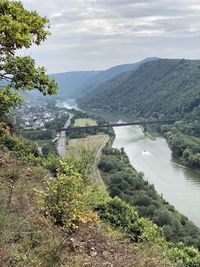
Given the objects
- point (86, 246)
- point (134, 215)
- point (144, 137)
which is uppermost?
point (86, 246)

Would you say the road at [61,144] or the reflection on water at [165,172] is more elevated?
the reflection on water at [165,172]

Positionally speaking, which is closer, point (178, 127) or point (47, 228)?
point (47, 228)

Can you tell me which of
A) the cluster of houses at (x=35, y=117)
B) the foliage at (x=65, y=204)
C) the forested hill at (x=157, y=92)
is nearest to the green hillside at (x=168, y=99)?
the forested hill at (x=157, y=92)

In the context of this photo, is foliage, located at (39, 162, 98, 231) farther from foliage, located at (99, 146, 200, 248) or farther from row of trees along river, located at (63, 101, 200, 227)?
row of trees along river, located at (63, 101, 200, 227)

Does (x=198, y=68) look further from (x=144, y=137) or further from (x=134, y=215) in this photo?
(x=134, y=215)

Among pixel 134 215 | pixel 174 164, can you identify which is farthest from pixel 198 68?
pixel 134 215

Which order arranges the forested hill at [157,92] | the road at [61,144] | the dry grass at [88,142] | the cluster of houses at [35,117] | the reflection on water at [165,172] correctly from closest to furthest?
1. the reflection on water at [165,172]
2. the road at [61,144]
3. the dry grass at [88,142]
4. the cluster of houses at [35,117]
5. the forested hill at [157,92]

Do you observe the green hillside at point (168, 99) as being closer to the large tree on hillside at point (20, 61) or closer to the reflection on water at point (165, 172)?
the reflection on water at point (165, 172)

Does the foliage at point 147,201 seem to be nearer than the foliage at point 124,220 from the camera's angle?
No
